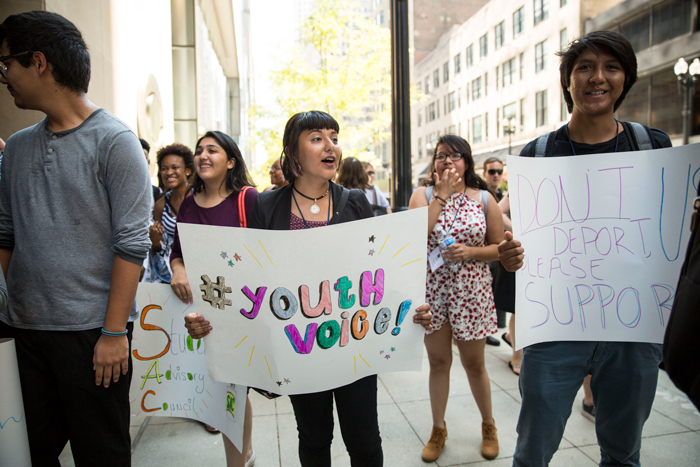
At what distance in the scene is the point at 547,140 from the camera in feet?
6.57

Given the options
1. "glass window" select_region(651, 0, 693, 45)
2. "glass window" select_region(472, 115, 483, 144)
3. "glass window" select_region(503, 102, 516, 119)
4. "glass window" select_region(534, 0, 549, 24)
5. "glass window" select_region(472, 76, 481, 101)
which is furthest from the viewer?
"glass window" select_region(472, 115, 483, 144)

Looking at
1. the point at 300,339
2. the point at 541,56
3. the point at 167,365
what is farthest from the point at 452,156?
the point at 541,56

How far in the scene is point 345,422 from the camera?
1.95 m

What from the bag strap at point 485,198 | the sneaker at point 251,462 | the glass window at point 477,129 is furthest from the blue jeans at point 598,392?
the glass window at point 477,129

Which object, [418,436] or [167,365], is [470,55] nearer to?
[418,436]

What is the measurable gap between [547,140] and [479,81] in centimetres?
3567

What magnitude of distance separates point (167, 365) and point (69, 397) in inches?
27.8

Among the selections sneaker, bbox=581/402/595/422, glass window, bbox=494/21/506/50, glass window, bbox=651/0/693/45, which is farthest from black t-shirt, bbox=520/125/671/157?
glass window, bbox=494/21/506/50

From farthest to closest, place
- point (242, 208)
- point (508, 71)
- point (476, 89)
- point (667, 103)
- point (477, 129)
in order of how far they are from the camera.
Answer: point (477, 129) → point (476, 89) → point (508, 71) → point (667, 103) → point (242, 208)

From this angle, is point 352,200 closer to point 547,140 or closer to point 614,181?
point 547,140

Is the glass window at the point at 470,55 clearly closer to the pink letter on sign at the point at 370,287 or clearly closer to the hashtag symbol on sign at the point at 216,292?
the pink letter on sign at the point at 370,287

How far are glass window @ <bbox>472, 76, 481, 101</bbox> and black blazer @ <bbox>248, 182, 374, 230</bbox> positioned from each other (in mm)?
35508

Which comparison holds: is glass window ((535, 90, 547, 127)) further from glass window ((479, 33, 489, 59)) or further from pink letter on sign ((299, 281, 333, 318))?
pink letter on sign ((299, 281, 333, 318))

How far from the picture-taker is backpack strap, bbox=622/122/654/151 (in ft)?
Answer: 6.10
